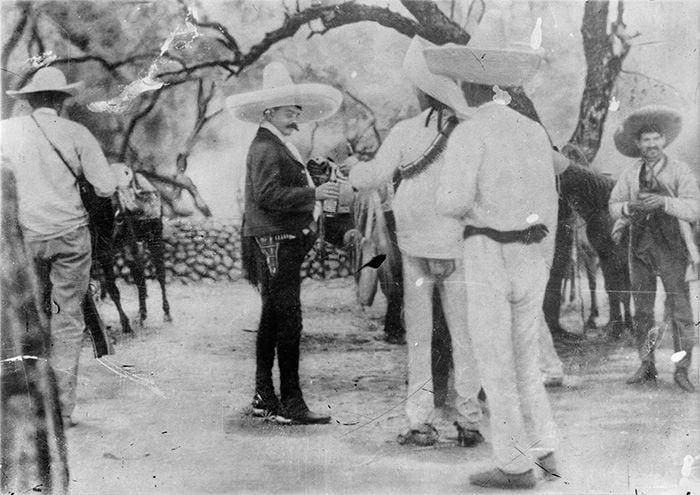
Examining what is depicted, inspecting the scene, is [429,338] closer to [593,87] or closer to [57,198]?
[593,87]

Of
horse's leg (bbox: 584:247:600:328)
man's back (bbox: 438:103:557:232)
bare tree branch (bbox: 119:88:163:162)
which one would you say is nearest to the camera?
man's back (bbox: 438:103:557:232)

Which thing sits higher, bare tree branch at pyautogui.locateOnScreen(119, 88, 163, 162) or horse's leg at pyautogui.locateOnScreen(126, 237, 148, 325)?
bare tree branch at pyautogui.locateOnScreen(119, 88, 163, 162)

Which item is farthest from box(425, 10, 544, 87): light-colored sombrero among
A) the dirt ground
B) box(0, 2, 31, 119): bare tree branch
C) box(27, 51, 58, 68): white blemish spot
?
box(0, 2, 31, 119): bare tree branch

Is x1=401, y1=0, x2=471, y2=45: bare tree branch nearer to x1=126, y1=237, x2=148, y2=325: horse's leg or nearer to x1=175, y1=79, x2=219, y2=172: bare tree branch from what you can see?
x1=175, y1=79, x2=219, y2=172: bare tree branch

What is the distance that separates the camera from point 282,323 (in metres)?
3.86

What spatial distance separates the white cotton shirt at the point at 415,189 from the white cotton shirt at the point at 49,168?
1330 mm

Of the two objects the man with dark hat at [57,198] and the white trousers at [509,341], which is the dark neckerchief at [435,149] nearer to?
the white trousers at [509,341]

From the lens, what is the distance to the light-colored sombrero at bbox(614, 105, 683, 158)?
157 inches

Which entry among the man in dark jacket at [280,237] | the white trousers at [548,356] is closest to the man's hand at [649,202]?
the white trousers at [548,356]

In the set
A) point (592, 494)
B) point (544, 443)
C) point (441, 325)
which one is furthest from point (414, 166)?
point (592, 494)

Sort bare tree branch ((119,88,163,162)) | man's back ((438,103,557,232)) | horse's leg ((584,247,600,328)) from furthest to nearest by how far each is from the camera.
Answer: horse's leg ((584,247,600,328)) → bare tree branch ((119,88,163,162)) → man's back ((438,103,557,232))

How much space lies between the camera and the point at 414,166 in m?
3.83

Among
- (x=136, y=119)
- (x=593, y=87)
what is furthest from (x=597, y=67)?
(x=136, y=119)

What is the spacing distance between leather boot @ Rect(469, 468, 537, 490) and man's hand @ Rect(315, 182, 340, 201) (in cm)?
155
